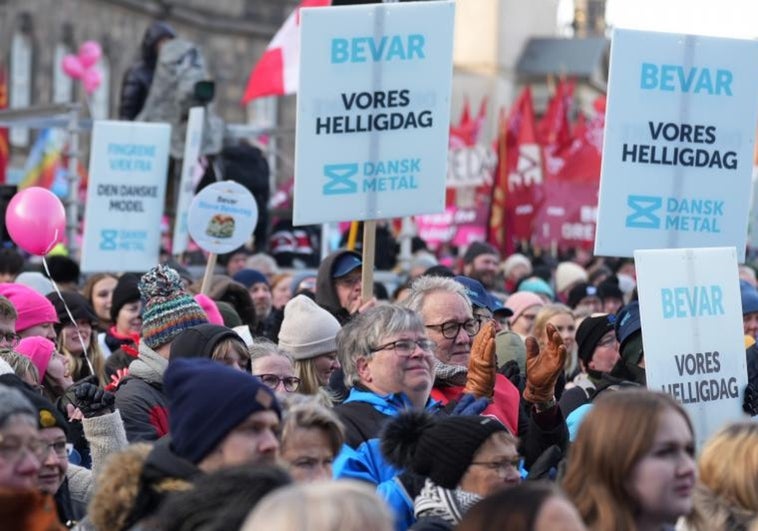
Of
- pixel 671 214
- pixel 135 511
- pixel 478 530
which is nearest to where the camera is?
pixel 478 530

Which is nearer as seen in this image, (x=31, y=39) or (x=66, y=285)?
(x=66, y=285)

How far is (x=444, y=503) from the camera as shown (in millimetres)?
5816

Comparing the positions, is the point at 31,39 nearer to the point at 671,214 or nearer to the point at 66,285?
the point at 66,285

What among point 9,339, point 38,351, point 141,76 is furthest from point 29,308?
point 141,76

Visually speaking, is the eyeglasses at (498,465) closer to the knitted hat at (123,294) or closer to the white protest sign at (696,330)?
the white protest sign at (696,330)

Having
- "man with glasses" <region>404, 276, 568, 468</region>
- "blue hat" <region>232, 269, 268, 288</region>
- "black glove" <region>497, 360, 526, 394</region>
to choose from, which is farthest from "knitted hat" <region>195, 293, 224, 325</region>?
"blue hat" <region>232, 269, 268, 288</region>

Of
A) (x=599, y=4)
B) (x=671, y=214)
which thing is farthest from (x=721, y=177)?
(x=599, y=4)

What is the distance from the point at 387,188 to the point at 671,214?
1332 millimetres

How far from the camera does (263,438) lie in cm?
526

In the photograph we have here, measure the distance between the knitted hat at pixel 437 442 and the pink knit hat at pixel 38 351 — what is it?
7.78 feet

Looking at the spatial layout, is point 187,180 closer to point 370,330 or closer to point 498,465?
point 370,330

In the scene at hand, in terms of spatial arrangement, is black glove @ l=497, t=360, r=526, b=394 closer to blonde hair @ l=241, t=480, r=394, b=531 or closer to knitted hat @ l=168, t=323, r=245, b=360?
Answer: knitted hat @ l=168, t=323, r=245, b=360

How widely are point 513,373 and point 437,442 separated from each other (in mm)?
2968

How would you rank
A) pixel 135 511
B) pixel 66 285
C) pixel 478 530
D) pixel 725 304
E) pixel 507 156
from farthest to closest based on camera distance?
pixel 507 156 → pixel 66 285 → pixel 725 304 → pixel 135 511 → pixel 478 530
